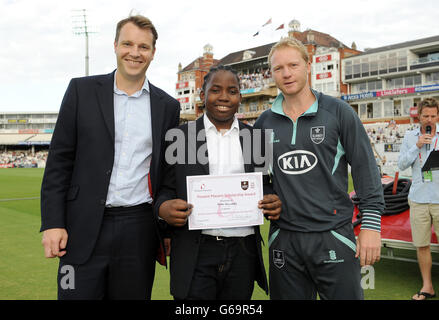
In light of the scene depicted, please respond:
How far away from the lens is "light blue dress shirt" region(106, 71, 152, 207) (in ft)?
8.94

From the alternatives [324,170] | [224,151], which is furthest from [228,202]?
[324,170]

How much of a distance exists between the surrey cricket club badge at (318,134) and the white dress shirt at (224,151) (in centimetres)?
52

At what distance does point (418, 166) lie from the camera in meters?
5.07

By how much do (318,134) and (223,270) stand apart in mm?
1144

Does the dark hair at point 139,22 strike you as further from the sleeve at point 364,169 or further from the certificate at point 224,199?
the sleeve at point 364,169

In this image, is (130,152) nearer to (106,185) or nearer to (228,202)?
(106,185)

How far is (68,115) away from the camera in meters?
2.69

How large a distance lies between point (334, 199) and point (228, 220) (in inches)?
29.8

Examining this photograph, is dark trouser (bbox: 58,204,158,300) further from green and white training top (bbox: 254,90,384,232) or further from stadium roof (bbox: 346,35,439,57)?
stadium roof (bbox: 346,35,439,57)

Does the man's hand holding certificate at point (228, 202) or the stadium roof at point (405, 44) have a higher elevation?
the stadium roof at point (405, 44)

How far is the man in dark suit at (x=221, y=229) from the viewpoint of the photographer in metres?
2.60

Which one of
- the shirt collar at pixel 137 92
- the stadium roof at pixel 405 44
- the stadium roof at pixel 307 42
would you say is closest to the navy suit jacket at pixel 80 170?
the shirt collar at pixel 137 92

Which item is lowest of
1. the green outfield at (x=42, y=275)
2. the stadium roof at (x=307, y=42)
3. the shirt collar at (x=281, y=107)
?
the green outfield at (x=42, y=275)
